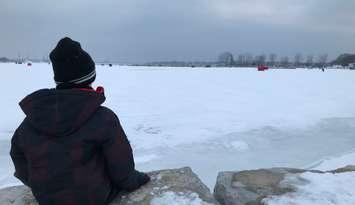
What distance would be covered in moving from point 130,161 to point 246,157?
14.3ft

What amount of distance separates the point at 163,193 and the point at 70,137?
795 millimetres

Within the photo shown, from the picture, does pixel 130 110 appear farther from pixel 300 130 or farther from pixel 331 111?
pixel 331 111

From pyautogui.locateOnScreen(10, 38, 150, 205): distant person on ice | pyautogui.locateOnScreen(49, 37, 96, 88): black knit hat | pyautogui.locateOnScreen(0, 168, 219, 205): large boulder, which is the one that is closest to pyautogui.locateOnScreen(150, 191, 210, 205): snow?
pyautogui.locateOnScreen(0, 168, 219, 205): large boulder

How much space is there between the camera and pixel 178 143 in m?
7.12

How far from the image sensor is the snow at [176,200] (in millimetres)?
2568

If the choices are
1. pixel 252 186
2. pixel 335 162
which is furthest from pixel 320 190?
pixel 335 162

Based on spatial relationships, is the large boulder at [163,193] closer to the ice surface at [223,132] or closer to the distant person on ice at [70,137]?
the distant person on ice at [70,137]

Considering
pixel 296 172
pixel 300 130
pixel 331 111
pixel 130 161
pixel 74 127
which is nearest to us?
pixel 74 127

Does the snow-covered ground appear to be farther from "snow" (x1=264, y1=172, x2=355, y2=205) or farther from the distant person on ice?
the distant person on ice

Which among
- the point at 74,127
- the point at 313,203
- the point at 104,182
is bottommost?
the point at 313,203

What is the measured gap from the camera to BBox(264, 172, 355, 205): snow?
2713 millimetres

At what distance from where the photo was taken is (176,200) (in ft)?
8.50

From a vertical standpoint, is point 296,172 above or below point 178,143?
above

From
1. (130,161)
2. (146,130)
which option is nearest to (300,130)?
(146,130)
